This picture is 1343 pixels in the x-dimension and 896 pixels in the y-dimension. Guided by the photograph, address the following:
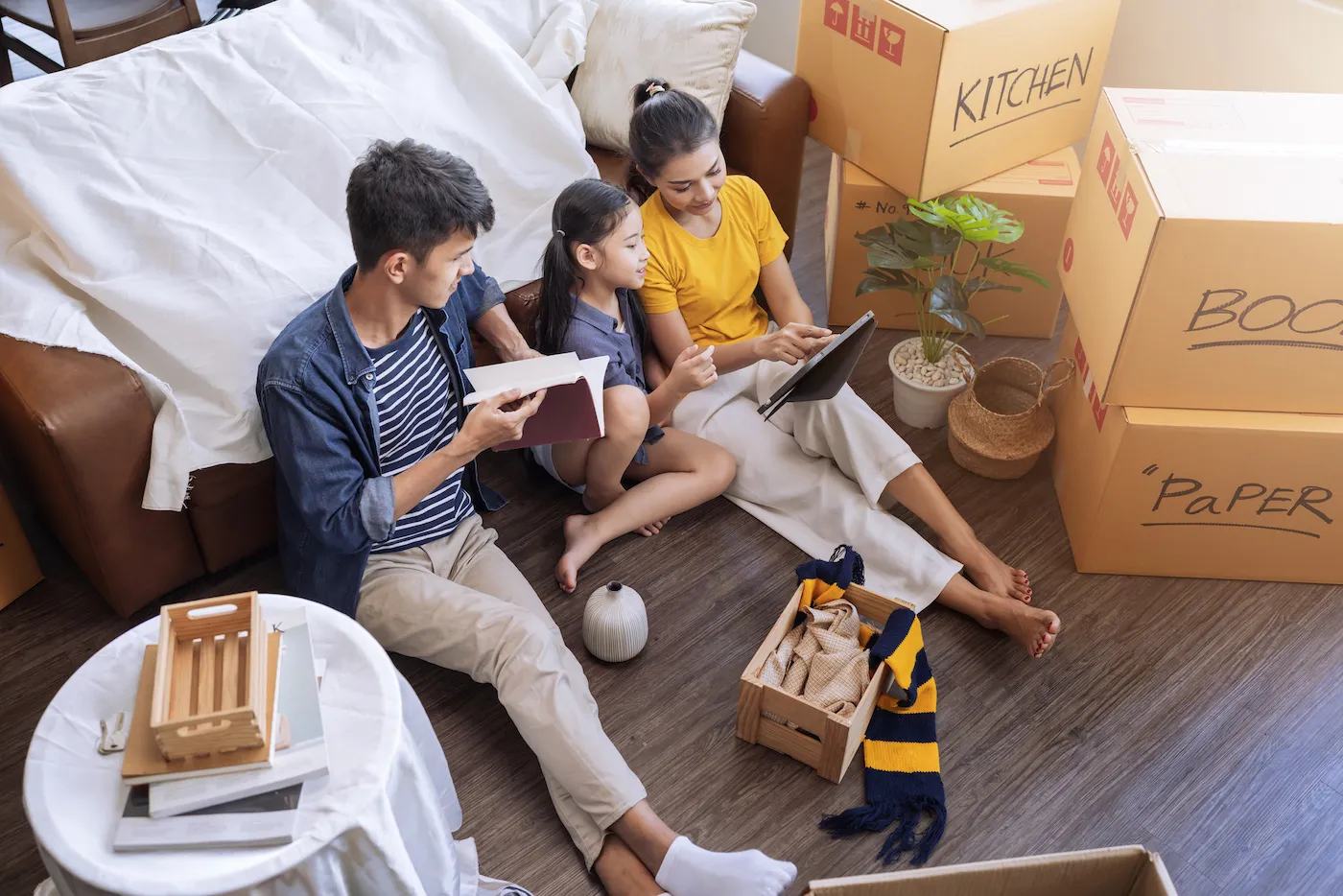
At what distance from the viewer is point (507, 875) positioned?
1.67 m

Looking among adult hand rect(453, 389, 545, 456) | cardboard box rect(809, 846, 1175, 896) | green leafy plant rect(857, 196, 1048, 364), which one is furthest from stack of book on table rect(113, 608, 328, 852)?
green leafy plant rect(857, 196, 1048, 364)

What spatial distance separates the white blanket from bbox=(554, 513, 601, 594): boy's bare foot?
488 mm

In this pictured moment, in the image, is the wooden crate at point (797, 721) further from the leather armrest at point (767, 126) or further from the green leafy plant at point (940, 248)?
the leather armrest at point (767, 126)

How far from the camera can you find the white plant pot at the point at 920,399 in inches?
93.6

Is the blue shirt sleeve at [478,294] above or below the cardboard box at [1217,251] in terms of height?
below

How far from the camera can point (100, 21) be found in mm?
2934

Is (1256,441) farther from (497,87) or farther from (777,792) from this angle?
(497,87)

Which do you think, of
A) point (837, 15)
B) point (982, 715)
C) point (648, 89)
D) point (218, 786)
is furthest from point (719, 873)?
point (837, 15)

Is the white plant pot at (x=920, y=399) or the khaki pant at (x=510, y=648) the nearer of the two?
the khaki pant at (x=510, y=648)

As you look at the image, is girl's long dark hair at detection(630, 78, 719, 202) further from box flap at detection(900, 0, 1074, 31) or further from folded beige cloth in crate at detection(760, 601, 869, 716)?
folded beige cloth in crate at detection(760, 601, 869, 716)

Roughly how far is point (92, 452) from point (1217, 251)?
1.73 m

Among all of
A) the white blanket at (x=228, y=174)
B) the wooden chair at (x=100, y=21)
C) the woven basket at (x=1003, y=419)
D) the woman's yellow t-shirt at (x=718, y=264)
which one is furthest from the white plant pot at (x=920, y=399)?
the wooden chair at (x=100, y=21)

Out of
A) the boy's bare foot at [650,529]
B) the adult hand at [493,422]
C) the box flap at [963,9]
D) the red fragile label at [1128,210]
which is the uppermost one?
the box flap at [963,9]

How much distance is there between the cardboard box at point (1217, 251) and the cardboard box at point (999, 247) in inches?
16.5
